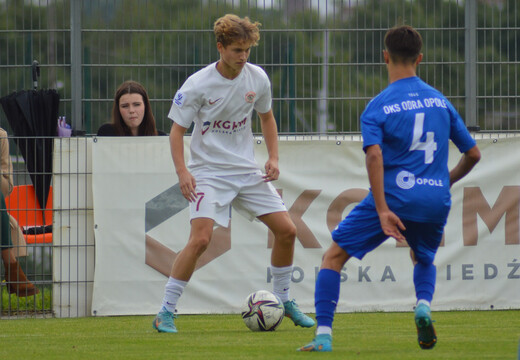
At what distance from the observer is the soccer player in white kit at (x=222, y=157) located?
7367 millimetres

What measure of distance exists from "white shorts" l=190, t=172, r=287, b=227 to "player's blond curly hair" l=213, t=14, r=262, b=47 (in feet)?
3.16

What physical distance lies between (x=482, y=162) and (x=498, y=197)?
0.35m

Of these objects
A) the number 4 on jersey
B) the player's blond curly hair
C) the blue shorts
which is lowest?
the blue shorts

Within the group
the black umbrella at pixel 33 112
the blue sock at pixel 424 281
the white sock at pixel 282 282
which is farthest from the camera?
the black umbrella at pixel 33 112

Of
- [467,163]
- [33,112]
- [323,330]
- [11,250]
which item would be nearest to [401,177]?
[467,163]

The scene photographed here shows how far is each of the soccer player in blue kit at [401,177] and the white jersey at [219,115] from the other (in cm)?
175

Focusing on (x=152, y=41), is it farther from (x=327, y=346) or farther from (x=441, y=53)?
(x=327, y=346)

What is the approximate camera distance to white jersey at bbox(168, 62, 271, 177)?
7.45 meters

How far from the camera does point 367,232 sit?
19.3ft

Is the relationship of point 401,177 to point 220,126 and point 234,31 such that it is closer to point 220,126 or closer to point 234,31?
point 234,31

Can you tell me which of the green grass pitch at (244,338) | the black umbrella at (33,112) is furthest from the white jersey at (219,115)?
the black umbrella at (33,112)

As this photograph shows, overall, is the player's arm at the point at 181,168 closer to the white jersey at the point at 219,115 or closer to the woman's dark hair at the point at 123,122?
the white jersey at the point at 219,115

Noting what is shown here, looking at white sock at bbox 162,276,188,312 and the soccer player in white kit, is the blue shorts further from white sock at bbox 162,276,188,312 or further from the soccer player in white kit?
white sock at bbox 162,276,188,312

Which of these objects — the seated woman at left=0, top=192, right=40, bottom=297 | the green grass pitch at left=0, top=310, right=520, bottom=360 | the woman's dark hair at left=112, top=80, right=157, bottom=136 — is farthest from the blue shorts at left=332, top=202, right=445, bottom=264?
the seated woman at left=0, top=192, right=40, bottom=297
